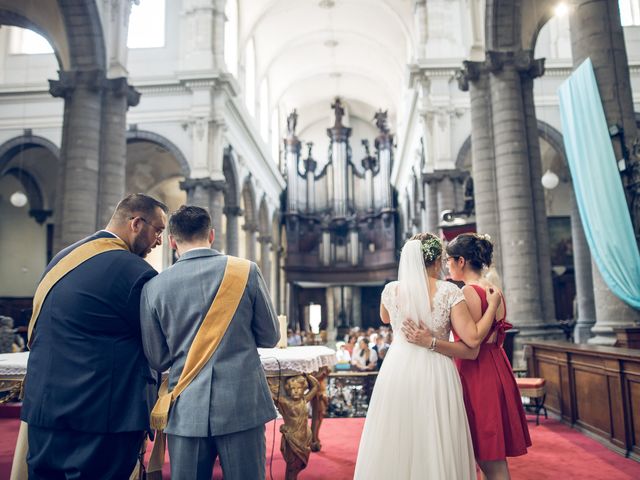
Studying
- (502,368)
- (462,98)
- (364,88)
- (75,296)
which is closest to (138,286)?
(75,296)

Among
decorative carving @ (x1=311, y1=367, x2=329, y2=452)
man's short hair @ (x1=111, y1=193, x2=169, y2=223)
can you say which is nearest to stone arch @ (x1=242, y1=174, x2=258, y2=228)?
decorative carving @ (x1=311, y1=367, x2=329, y2=452)

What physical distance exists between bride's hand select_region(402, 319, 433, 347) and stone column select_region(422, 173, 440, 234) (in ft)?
35.5

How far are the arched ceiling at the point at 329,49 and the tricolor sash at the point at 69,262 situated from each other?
16251 millimetres

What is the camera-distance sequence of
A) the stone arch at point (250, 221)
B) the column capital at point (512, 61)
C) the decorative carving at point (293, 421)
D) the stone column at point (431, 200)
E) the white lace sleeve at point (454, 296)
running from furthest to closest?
the stone arch at point (250, 221)
the stone column at point (431, 200)
the column capital at point (512, 61)
the decorative carving at point (293, 421)
the white lace sleeve at point (454, 296)

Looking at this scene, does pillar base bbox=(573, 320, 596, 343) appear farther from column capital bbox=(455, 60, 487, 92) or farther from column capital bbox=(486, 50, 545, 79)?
column capital bbox=(455, 60, 487, 92)

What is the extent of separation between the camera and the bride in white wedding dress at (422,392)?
2584mm

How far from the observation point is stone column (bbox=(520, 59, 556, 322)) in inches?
300

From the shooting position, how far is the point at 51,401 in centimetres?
205

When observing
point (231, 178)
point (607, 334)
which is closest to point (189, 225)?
point (607, 334)

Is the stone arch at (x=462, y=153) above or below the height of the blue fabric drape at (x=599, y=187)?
above

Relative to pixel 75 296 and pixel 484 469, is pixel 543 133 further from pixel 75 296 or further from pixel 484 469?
pixel 75 296

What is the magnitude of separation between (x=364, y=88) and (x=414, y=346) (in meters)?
24.7

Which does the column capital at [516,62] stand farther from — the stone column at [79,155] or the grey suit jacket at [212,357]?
the grey suit jacket at [212,357]

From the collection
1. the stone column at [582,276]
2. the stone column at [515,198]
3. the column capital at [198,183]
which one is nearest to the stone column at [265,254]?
the column capital at [198,183]
